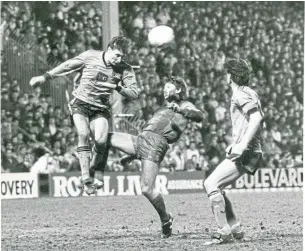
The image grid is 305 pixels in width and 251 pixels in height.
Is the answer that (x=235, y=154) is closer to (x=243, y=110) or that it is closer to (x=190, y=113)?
(x=243, y=110)

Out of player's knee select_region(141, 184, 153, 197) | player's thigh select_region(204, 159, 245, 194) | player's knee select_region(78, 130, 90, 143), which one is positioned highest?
player's knee select_region(78, 130, 90, 143)

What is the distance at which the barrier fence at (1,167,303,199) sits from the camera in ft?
67.7

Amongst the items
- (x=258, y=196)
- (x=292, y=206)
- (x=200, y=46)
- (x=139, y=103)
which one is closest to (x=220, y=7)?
(x=200, y=46)

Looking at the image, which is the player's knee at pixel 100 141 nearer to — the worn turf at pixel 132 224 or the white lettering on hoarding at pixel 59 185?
the worn turf at pixel 132 224

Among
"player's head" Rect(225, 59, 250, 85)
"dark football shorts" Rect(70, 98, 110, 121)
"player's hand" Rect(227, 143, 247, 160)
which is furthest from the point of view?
"dark football shorts" Rect(70, 98, 110, 121)

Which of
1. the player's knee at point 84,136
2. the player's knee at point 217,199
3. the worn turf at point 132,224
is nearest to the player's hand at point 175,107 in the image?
the player's knee at point 217,199

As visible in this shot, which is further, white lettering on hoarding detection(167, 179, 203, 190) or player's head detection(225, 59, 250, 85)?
white lettering on hoarding detection(167, 179, 203, 190)

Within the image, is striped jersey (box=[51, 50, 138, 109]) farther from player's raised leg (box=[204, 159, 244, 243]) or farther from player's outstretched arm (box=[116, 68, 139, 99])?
player's raised leg (box=[204, 159, 244, 243])

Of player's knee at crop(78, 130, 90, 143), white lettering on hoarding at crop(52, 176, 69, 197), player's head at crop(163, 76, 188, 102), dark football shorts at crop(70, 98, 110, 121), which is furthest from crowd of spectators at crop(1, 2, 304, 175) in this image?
player's head at crop(163, 76, 188, 102)

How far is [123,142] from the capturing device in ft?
35.8

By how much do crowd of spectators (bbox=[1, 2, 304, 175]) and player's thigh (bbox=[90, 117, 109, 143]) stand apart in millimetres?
9942

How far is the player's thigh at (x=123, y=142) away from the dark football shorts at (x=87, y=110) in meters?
0.33

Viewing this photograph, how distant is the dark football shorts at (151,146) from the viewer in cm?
1062

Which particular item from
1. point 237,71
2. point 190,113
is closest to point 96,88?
point 190,113
